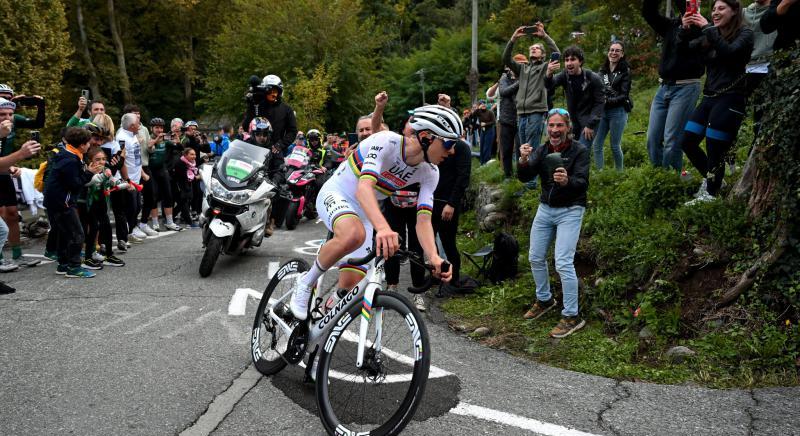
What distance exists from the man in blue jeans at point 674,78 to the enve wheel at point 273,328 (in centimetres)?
473

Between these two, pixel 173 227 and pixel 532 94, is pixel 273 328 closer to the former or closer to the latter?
pixel 532 94

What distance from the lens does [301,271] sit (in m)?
4.52

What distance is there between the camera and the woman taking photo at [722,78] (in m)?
5.68

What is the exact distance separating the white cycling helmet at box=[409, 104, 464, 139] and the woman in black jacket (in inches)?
201

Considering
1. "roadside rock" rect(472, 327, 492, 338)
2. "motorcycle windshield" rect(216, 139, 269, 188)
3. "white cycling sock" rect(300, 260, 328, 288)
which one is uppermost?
"motorcycle windshield" rect(216, 139, 269, 188)

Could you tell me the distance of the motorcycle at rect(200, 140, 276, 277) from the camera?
292 inches

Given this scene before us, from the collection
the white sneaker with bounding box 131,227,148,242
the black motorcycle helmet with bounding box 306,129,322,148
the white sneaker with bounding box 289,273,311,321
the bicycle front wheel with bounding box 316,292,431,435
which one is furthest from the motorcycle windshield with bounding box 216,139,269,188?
the black motorcycle helmet with bounding box 306,129,322,148

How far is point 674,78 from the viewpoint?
21.8 ft

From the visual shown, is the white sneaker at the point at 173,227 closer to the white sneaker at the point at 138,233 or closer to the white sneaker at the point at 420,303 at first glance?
the white sneaker at the point at 138,233

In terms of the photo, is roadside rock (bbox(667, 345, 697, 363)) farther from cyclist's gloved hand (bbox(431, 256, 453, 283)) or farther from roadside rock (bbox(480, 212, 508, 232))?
roadside rock (bbox(480, 212, 508, 232))

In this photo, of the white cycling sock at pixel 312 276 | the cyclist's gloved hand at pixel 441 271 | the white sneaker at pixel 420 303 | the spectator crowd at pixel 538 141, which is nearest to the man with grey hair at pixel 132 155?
the spectator crowd at pixel 538 141

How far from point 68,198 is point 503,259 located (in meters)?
5.45

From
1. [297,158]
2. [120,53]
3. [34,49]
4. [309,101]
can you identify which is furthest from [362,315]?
[120,53]

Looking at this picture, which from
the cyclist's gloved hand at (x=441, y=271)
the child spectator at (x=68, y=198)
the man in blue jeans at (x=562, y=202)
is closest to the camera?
the cyclist's gloved hand at (x=441, y=271)
